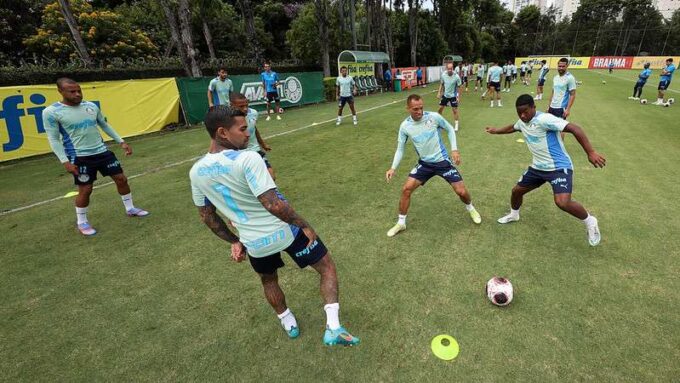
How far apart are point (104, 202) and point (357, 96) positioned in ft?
65.2

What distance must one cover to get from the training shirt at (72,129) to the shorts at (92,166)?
0.25 feet

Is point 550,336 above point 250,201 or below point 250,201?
below

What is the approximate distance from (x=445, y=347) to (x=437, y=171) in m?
2.61

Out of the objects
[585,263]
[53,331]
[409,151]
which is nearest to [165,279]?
[53,331]

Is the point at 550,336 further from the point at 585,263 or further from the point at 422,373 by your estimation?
the point at 585,263

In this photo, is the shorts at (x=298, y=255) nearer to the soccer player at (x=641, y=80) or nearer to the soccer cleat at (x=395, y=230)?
the soccer cleat at (x=395, y=230)

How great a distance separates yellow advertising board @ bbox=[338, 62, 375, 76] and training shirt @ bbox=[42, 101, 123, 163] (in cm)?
1874

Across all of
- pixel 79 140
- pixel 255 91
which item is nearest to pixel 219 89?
pixel 255 91

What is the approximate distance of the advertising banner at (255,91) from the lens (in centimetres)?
1446

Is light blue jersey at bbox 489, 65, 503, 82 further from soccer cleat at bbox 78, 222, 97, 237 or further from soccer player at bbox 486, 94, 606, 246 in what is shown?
soccer cleat at bbox 78, 222, 97, 237

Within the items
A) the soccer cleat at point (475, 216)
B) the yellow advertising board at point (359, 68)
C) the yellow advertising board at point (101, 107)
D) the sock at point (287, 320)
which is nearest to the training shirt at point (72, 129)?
the sock at point (287, 320)

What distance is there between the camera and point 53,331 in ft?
11.0

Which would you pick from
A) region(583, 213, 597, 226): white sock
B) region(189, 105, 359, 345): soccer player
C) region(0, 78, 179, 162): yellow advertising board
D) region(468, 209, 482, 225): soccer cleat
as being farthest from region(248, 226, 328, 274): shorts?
region(0, 78, 179, 162): yellow advertising board

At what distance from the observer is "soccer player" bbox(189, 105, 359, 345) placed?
232 cm
